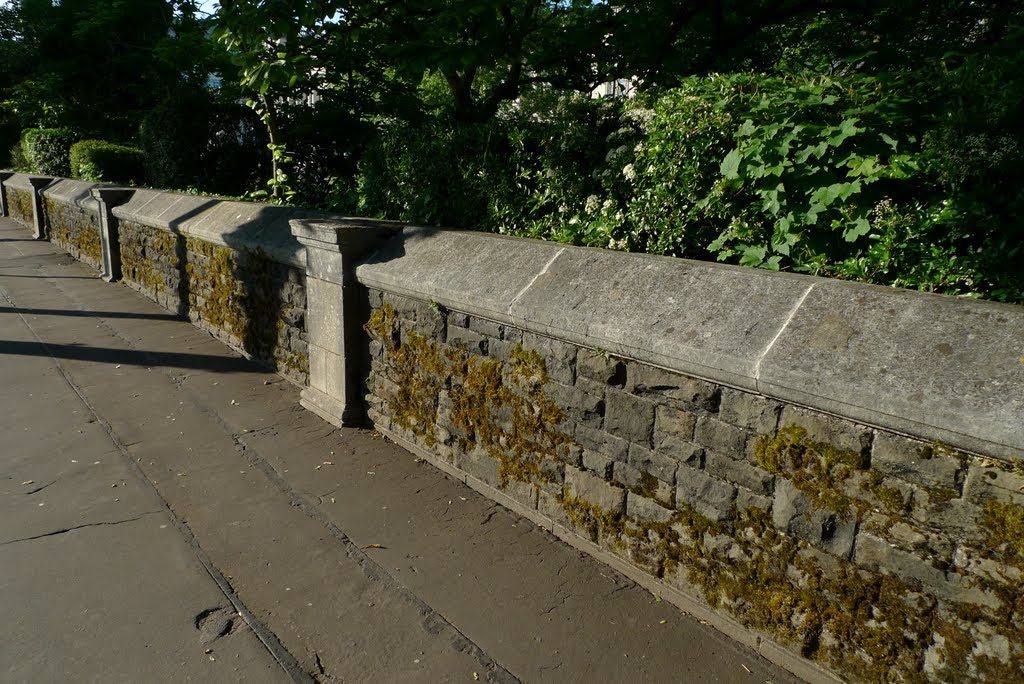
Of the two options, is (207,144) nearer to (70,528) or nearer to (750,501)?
(70,528)

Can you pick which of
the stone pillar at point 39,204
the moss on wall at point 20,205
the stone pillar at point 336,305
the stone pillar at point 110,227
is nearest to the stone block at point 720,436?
the stone pillar at point 336,305

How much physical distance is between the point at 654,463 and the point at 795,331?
0.89 m

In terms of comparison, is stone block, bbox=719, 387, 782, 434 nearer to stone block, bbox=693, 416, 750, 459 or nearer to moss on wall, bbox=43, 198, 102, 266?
stone block, bbox=693, 416, 750, 459

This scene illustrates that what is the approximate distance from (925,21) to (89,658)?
695 cm

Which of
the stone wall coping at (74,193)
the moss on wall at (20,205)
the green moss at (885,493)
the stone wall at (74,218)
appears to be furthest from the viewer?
the moss on wall at (20,205)

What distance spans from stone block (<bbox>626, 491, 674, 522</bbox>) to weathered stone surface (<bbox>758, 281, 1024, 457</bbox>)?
0.84 m

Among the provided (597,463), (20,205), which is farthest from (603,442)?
(20,205)

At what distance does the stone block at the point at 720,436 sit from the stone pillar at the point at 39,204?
1636 cm

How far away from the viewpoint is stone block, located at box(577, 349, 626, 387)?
3.46m

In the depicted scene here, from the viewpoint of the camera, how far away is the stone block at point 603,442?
3527 millimetres

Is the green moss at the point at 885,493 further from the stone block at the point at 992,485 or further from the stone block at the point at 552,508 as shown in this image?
the stone block at the point at 552,508

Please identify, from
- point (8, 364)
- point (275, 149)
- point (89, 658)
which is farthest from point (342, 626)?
point (275, 149)

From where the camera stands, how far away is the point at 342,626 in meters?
3.22

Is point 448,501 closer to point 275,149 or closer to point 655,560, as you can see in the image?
point 655,560
